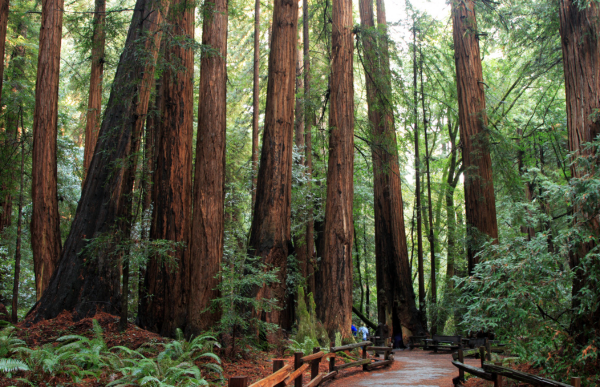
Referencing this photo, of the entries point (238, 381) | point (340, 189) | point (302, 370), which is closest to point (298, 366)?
point (302, 370)

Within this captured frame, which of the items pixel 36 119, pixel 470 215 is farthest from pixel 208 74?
pixel 470 215

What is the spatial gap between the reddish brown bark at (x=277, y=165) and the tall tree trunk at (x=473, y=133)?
23.0ft

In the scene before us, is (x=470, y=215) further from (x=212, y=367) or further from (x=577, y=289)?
(x=212, y=367)

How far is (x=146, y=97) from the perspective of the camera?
380 inches

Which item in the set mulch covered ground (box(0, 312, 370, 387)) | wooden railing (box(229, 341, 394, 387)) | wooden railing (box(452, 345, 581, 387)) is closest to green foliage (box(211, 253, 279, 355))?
mulch covered ground (box(0, 312, 370, 387))

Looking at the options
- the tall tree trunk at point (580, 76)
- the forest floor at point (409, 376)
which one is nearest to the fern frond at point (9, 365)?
the forest floor at point (409, 376)

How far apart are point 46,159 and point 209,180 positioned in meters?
5.74

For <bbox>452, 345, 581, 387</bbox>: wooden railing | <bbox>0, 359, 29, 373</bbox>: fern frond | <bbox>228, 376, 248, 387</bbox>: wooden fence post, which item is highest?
<bbox>228, 376, 248, 387</bbox>: wooden fence post

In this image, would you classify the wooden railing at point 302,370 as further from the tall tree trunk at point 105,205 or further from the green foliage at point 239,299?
the tall tree trunk at point 105,205

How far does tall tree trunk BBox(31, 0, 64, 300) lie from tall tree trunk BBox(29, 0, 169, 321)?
9.15ft

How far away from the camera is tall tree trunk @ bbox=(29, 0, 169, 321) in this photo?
27.5 feet

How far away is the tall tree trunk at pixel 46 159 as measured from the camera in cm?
1109

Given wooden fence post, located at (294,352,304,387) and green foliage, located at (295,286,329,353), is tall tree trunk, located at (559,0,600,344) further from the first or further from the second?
green foliage, located at (295,286,329,353)

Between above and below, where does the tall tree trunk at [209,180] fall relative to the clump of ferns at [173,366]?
above
